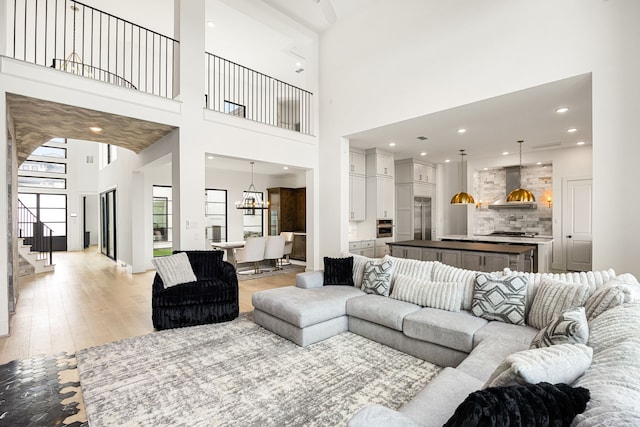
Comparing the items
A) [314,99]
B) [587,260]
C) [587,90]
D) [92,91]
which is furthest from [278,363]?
[587,260]

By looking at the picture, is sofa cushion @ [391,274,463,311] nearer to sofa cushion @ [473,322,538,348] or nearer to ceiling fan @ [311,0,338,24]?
sofa cushion @ [473,322,538,348]

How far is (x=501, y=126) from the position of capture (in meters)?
5.53

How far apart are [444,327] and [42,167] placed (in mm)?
14538

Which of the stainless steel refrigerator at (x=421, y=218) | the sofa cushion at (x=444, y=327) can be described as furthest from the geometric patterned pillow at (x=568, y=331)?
the stainless steel refrigerator at (x=421, y=218)

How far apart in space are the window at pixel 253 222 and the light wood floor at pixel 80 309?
336 centimetres

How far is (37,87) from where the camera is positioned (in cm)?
Answer: 369

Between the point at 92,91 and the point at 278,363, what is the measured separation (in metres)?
4.11

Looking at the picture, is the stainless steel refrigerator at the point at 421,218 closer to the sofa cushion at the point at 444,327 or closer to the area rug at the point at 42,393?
the sofa cushion at the point at 444,327

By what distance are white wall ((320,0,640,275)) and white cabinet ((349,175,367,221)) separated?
1.71ft

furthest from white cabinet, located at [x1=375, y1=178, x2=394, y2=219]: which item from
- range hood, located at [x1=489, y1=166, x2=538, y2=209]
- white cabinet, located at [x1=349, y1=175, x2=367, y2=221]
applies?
range hood, located at [x1=489, y1=166, x2=538, y2=209]

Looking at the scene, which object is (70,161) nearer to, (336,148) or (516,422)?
(336,148)

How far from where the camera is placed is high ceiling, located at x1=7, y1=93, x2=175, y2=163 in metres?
3.99

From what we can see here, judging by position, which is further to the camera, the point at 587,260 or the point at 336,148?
the point at 587,260

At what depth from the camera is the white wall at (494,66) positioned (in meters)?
3.39
